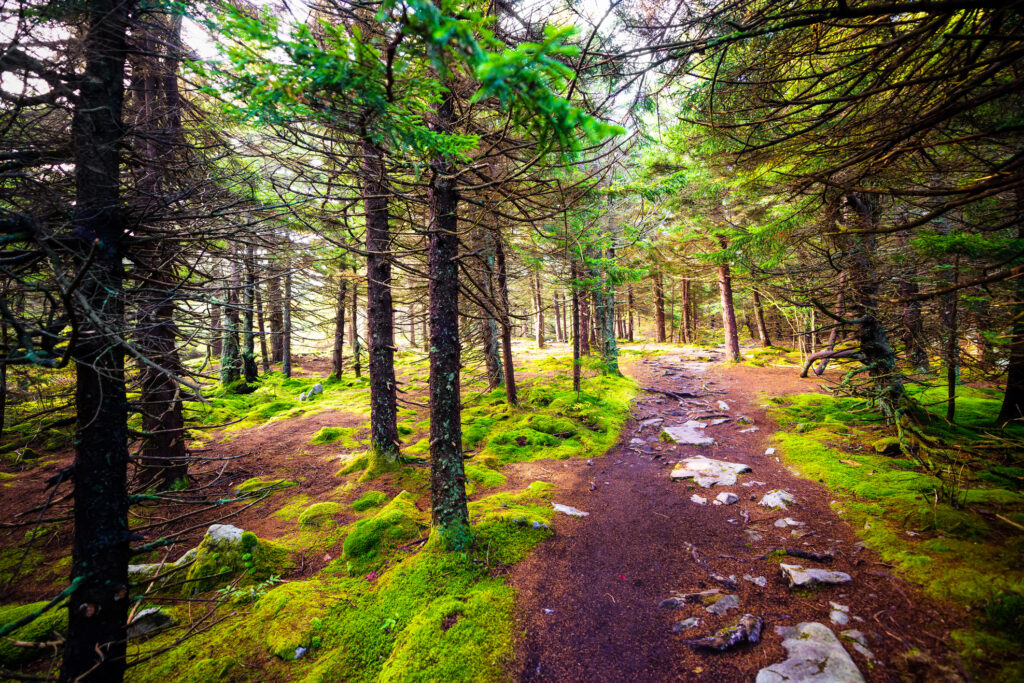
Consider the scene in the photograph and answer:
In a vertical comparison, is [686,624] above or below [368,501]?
below

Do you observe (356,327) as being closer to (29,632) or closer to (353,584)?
(29,632)

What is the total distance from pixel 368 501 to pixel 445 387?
10.5 ft

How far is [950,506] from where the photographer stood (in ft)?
12.9

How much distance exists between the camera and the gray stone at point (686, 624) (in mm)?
3271

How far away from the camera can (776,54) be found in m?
3.57

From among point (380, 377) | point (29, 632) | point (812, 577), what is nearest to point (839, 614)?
point (812, 577)

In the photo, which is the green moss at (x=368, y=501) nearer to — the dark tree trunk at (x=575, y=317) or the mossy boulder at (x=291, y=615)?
the mossy boulder at (x=291, y=615)

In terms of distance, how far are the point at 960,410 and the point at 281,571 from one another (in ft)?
42.3

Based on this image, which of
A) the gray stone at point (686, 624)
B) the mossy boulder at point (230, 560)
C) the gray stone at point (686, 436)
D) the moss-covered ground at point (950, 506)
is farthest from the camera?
the gray stone at point (686, 436)

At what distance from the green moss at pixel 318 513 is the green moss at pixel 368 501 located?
0.29 metres

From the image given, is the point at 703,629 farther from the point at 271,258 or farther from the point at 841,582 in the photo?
the point at 271,258

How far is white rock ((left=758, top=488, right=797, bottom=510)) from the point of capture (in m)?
4.95

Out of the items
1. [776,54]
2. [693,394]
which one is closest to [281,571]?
[776,54]

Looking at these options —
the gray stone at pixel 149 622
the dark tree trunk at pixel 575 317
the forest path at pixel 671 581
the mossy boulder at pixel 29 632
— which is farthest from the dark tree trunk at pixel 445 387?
the dark tree trunk at pixel 575 317
